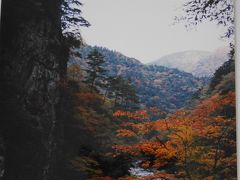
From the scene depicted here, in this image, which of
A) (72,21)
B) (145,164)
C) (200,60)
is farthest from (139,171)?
(72,21)

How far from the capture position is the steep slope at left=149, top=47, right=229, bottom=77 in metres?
2.58

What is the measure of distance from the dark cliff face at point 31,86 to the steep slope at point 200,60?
2.09ft

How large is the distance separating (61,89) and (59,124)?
8.2 inches

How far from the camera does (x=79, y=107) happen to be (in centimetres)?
254

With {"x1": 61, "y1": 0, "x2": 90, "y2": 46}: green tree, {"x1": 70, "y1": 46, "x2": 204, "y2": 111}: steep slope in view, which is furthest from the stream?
{"x1": 61, "y1": 0, "x2": 90, "y2": 46}: green tree

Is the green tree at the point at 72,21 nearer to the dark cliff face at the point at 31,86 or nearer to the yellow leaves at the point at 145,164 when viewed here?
the dark cliff face at the point at 31,86

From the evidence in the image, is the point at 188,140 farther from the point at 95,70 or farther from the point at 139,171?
the point at 95,70

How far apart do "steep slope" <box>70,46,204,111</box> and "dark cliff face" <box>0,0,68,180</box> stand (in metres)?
0.20

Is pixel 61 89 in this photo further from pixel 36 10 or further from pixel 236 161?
pixel 236 161

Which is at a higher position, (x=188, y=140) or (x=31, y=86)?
(x=31, y=86)

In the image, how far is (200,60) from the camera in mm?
2559

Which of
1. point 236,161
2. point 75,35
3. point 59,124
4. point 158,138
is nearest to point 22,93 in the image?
point 59,124

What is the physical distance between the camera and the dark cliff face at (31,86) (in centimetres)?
247

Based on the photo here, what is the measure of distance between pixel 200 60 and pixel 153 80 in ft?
1.07
